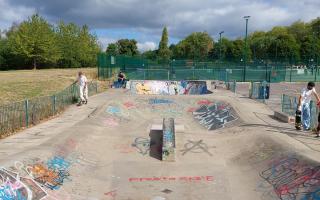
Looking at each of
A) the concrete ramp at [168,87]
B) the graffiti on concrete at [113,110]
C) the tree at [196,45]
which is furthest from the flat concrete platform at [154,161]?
the tree at [196,45]

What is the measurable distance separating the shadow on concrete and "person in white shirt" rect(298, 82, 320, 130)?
5.53 metres

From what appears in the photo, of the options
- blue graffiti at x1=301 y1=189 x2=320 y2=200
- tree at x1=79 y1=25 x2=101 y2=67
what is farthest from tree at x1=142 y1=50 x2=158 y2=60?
blue graffiti at x1=301 y1=189 x2=320 y2=200

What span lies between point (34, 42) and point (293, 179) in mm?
58968

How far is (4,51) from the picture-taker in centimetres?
7000

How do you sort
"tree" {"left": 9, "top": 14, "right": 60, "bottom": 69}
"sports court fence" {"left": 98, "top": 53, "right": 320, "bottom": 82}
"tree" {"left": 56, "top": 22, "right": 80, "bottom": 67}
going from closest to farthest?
"sports court fence" {"left": 98, "top": 53, "right": 320, "bottom": 82}
"tree" {"left": 9, "top": 14, "right": 60, "bottom": 69}
"tree" {"left": 56, "top": 22, "right": 80, "bottom": 67}

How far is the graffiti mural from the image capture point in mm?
33812

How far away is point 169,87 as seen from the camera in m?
35.0

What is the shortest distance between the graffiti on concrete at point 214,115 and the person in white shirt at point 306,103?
13.7 ft

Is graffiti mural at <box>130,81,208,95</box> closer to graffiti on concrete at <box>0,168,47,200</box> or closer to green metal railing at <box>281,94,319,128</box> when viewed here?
green metal railing at <box>281,94,319,128</box>

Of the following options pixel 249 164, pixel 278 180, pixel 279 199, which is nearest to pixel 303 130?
pixel 249 164

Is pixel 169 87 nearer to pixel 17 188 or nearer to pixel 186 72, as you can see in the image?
pixel 186 72

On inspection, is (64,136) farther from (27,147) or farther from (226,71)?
(226,71)

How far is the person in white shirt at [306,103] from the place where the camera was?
14.5 metres

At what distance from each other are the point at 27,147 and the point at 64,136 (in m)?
1.75
